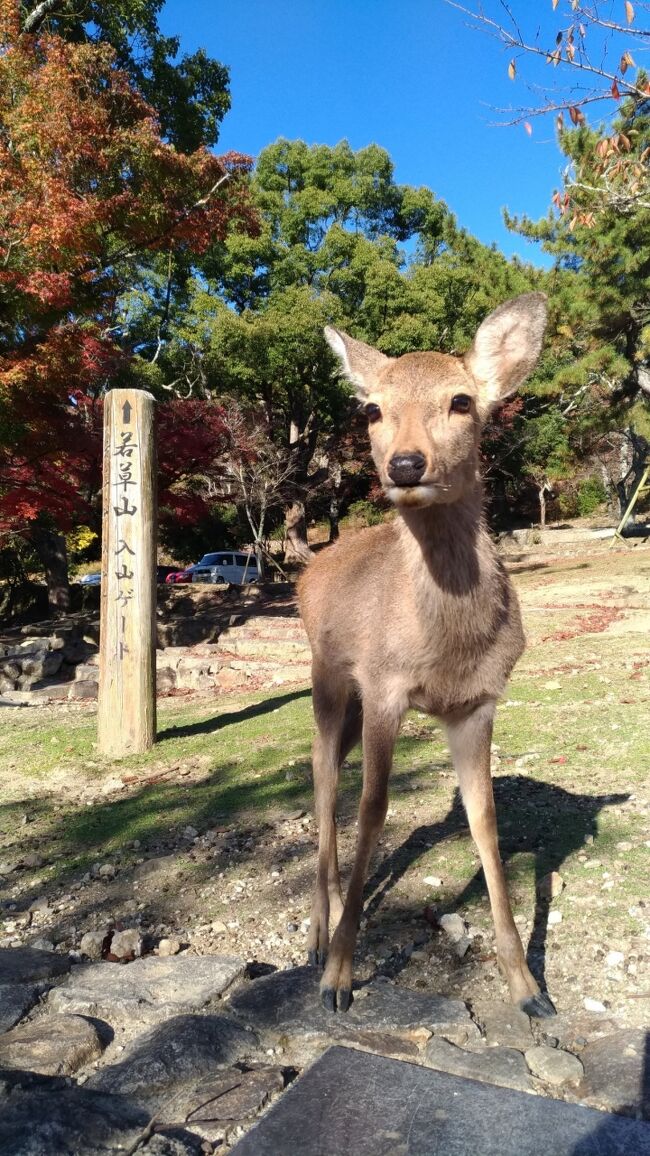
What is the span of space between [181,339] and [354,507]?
301 inches

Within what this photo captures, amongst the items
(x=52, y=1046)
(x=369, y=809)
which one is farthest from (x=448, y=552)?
(x=52, y=1046)

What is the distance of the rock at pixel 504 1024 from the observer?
2.41m

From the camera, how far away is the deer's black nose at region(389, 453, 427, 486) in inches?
92.2

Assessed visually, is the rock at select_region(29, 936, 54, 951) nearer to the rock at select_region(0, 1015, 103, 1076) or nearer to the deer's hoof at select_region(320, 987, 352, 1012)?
the rock at select_region(0, 1015, 103, 1076)

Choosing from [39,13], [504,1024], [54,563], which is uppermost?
[39,13]

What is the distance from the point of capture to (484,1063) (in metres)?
2.24

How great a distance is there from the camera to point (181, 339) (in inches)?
948

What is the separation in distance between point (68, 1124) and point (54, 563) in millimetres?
16199

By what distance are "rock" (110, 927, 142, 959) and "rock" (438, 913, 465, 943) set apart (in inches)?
48.4

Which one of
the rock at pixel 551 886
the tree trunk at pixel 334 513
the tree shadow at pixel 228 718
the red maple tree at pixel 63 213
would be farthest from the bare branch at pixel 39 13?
the rock at pixel 551 886

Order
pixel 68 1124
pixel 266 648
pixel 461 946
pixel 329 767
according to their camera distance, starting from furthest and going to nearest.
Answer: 1. pixel 266 648
2. pixel 329 767
3. pixel 461 946
4. pixel 68 1124

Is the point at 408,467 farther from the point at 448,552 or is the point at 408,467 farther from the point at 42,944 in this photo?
the point at 42,944

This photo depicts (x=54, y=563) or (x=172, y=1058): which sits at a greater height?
(x=54, y=563)

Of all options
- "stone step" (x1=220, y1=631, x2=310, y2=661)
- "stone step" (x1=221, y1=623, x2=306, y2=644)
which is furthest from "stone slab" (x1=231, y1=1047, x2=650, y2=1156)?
"stone step" (x1=221, y1=623, x2=306, y2=644)
